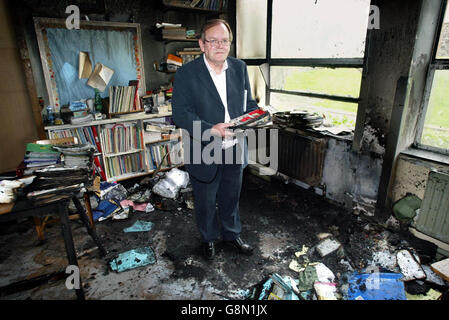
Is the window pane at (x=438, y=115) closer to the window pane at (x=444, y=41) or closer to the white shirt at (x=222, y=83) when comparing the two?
the window pane at (x=444, y=41)

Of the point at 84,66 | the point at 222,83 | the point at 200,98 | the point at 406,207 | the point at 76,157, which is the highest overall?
the point at 84,66

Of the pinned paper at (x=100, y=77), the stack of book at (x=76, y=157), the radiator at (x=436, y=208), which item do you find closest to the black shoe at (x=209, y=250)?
the stack of book at (x=76, y=157)

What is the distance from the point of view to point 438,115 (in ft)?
7.85

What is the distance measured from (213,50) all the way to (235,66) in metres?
0.27

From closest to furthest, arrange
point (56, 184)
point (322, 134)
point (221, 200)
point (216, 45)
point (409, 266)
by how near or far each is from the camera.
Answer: point (56, 184) → point (216, 45) → point (409, 266) → point (221, 200) → point (322, 134)

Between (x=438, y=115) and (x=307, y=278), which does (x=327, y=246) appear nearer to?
(x=307, y=278)

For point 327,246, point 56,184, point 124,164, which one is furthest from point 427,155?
point 124,164

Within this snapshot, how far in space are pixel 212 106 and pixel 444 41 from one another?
209cm

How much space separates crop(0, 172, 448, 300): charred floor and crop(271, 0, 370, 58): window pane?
181 cm

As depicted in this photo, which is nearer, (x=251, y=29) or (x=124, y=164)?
(x=124, y=164)

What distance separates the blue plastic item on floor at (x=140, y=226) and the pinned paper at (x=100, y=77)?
1920mm

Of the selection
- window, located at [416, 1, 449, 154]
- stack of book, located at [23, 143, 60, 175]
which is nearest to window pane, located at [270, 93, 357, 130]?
window, located at [416, 1, 449, 154]

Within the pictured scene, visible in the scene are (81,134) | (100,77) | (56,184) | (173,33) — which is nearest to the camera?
(56,184)

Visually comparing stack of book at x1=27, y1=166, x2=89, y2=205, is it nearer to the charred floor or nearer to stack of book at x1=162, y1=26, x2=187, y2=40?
the charred floor
